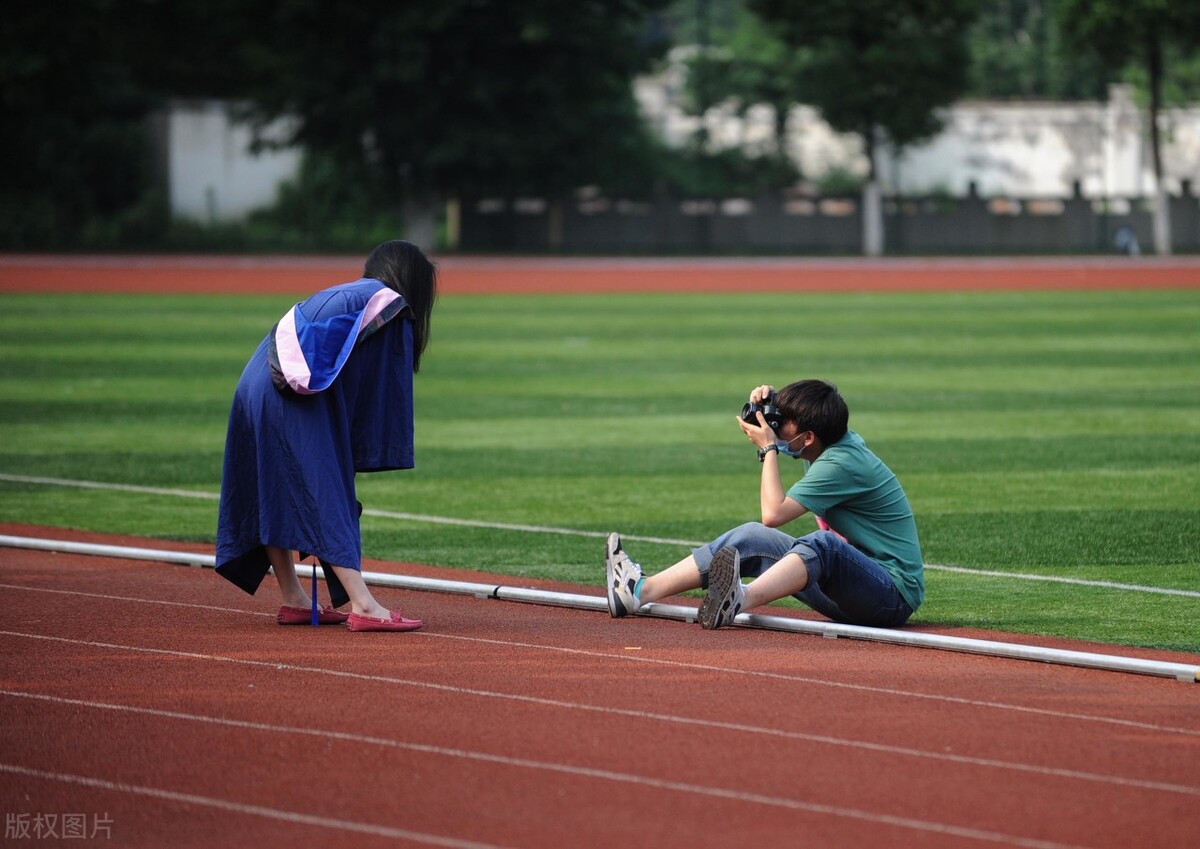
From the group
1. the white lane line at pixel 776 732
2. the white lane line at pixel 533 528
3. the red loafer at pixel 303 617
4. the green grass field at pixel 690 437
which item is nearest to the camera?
the white lane line at pixel 776 732

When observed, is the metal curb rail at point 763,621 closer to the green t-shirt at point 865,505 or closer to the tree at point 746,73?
the green t-shirt at point 865,505

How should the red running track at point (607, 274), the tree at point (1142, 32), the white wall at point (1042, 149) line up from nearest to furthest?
the red running track at point (607, 274) → the tree at point (1142, 32) → the white wall at point (1042, 149)

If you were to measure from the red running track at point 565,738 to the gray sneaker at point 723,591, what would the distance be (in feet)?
0.38

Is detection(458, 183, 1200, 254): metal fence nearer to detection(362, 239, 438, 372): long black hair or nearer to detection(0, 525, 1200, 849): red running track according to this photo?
detection(362, 239, 438, 372): long black hair

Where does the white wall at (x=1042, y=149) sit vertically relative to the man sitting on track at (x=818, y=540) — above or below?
above

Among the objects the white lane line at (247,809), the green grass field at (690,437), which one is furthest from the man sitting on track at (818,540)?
the white lane line at (247,809)

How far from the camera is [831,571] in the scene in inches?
272

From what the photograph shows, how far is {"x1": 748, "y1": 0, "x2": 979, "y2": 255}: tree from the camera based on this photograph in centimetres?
5091

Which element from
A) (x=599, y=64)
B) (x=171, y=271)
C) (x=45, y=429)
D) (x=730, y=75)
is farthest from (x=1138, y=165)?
(x=45, y=429)

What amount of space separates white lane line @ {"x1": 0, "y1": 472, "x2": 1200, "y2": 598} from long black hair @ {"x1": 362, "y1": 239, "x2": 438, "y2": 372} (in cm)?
287

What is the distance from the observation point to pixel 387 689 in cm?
603

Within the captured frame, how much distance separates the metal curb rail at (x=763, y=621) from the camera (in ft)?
20.9

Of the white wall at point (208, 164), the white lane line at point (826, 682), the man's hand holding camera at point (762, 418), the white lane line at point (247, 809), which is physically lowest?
the white lane line at point (247, 809)

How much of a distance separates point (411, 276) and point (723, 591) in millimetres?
1891
